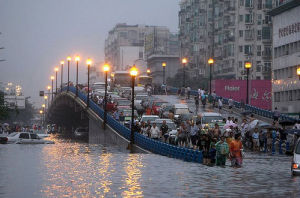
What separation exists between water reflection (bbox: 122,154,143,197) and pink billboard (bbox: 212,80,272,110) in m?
50.1

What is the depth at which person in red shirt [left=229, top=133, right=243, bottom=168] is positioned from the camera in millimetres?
30984

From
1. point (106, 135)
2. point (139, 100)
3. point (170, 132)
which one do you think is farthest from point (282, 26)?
point (170, 132)

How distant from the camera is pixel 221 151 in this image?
31.7 m

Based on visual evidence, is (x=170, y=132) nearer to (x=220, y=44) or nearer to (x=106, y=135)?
(x=106, y=135)

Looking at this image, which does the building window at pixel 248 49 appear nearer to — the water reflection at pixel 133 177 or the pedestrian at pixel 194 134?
the pedestrian at pixel 194 134

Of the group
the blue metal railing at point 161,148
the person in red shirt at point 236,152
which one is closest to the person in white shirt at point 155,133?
the blue metal railing at point 161,148

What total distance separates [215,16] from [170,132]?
307 ft

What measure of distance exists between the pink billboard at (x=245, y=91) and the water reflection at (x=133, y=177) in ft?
164

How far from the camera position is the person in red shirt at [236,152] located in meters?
31.0

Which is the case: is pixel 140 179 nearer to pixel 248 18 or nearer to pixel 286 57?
pixel 286 57

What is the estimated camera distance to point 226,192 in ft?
72.8

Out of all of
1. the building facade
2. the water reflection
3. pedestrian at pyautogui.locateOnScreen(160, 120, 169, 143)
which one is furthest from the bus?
the water reflection

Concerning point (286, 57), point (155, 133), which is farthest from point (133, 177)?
point (286, 57)

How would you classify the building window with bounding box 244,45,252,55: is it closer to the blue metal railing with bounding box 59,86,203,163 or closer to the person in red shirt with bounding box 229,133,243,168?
the blue metal railing with bounding box 59,86,203,163
